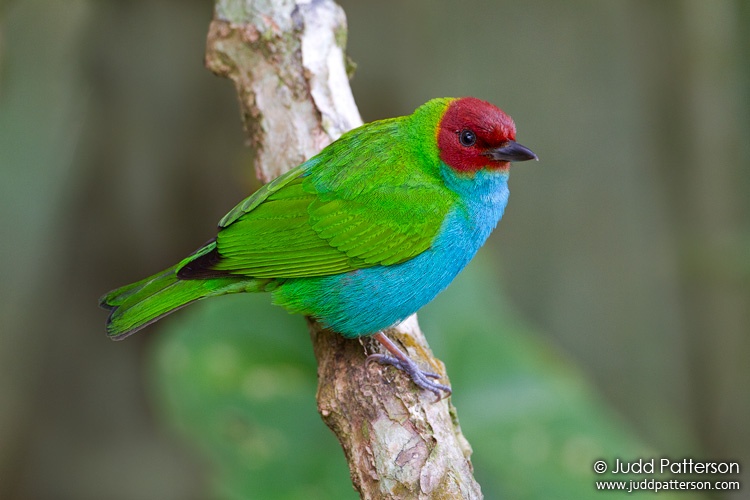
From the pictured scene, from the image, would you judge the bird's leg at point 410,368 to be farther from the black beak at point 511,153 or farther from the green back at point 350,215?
the black beak at point 511,153

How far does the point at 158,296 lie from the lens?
2891 mm

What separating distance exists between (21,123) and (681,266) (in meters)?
4.42

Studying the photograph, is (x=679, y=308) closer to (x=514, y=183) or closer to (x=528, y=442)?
(x=514, y=183)

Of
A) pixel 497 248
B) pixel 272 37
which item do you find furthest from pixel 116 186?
pixel 497 248

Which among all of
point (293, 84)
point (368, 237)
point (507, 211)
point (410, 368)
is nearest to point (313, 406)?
point (410, 368)

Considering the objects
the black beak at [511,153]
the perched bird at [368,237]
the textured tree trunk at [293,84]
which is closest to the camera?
the black beak at [511,153]

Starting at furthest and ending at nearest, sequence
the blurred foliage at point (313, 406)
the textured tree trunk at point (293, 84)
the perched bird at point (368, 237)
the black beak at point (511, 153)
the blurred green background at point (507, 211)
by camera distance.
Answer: the blurred green background at point (507, 211), the blurred foliage at point (313, 406), the textured tree trunk at point (293, 84), the perched bird at point (368, 237), the black beak at point (511, 153)

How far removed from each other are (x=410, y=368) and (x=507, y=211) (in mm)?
2818

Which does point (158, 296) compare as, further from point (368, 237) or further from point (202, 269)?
point (368, 237)

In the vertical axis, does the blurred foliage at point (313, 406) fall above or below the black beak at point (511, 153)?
below

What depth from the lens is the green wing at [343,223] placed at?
112 inches

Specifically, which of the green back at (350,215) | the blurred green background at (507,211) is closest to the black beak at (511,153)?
the green back at (350,215)

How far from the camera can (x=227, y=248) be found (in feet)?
9.50

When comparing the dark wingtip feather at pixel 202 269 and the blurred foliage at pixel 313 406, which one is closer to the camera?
the dark wingtip feather at pixel 202 269
